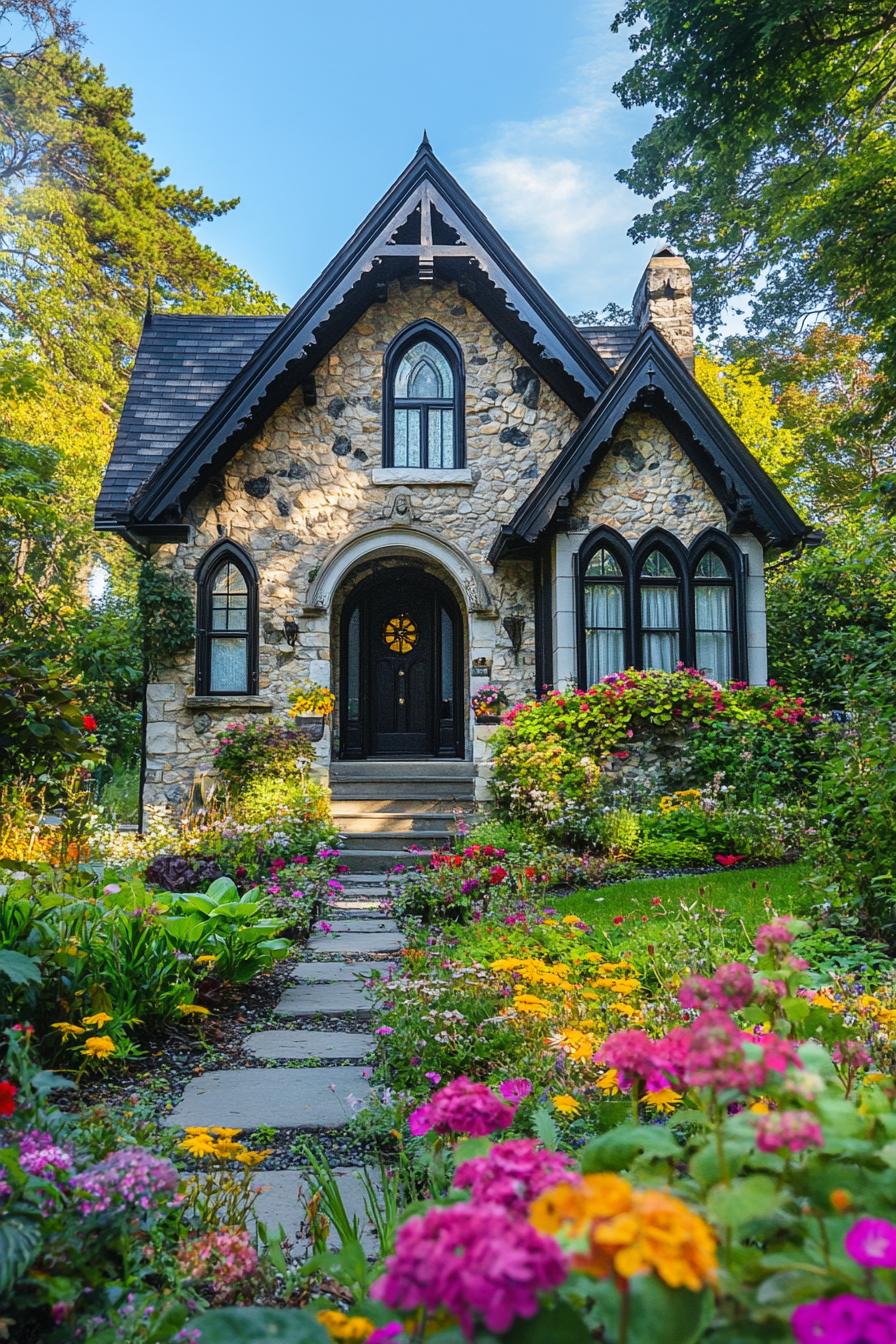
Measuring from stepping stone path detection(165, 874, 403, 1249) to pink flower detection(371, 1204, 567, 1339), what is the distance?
1.42 m

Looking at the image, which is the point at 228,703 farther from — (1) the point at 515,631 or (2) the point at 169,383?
(2) the point at 169,383

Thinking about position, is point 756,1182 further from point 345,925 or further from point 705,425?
point 705,425

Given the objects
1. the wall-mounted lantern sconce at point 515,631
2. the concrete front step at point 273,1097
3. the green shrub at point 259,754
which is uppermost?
the wall-mounted lantern sconce at point 515,631

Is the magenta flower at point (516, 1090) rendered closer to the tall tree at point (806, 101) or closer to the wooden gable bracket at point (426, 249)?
the tall tree at point (806, 101)

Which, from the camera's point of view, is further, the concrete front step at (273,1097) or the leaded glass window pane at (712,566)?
the leaded glass window pane at (712,566)

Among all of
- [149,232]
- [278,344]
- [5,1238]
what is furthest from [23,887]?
[149,232]

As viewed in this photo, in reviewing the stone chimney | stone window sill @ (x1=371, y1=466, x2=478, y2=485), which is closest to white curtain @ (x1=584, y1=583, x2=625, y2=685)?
stone window sill @ (x1=371, y1=466, x2=478, y2=485)

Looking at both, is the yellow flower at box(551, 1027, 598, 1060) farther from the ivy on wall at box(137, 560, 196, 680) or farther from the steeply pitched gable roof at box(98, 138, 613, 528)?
the steeply pitched gable roof at box(98, 138, 613, 528)

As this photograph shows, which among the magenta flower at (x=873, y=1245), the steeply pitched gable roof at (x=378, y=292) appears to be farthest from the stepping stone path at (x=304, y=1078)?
the steeply pitched gable roof at (x=378, y=292)

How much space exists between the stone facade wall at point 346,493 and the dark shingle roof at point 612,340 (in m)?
1.69

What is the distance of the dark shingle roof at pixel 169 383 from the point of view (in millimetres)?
11758

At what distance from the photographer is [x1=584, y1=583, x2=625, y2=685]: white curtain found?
34.6ft

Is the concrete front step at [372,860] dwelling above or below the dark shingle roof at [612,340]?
below

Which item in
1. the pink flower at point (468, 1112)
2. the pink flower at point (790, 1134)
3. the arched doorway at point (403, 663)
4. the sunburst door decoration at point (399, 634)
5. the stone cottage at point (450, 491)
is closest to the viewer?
the pink flower at point (790, 1134)
